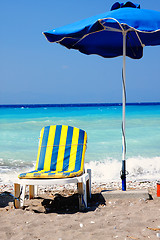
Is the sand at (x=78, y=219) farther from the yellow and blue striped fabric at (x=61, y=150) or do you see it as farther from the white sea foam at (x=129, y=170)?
the white sea foam at (x=129, y=170)

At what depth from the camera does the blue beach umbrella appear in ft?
12.1

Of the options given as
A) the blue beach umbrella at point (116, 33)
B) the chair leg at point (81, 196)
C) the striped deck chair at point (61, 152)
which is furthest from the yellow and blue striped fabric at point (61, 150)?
the blue beach umbrella at point (116, 33)

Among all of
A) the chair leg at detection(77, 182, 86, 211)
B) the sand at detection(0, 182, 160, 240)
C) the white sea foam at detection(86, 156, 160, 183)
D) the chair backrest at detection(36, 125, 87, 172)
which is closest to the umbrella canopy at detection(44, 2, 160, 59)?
the chair backrest at detection(36, 125, 87, 172)

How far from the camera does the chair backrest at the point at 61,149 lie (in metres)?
4.52

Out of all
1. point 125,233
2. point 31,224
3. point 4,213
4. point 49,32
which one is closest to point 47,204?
point 4,213

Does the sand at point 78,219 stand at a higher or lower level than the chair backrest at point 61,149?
lower

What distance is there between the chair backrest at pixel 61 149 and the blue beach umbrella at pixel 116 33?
0.59m

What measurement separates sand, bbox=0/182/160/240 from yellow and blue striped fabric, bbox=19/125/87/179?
45 centimetres

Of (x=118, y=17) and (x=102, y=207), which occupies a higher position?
(x=118, y=17)

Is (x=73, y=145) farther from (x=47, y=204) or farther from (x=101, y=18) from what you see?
(x=101, y=18)

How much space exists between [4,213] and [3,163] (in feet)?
15.6

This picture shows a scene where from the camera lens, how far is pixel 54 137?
4.69 meters

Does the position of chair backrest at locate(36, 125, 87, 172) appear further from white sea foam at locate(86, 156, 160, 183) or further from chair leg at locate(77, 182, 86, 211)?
white sea foam at locate(86, 156, 160, 183)

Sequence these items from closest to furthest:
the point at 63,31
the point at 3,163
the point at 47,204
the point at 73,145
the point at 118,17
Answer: the point at 118,17
the point at 63,31
the point at 47,204
the point at 73,145
the point at 3,163
